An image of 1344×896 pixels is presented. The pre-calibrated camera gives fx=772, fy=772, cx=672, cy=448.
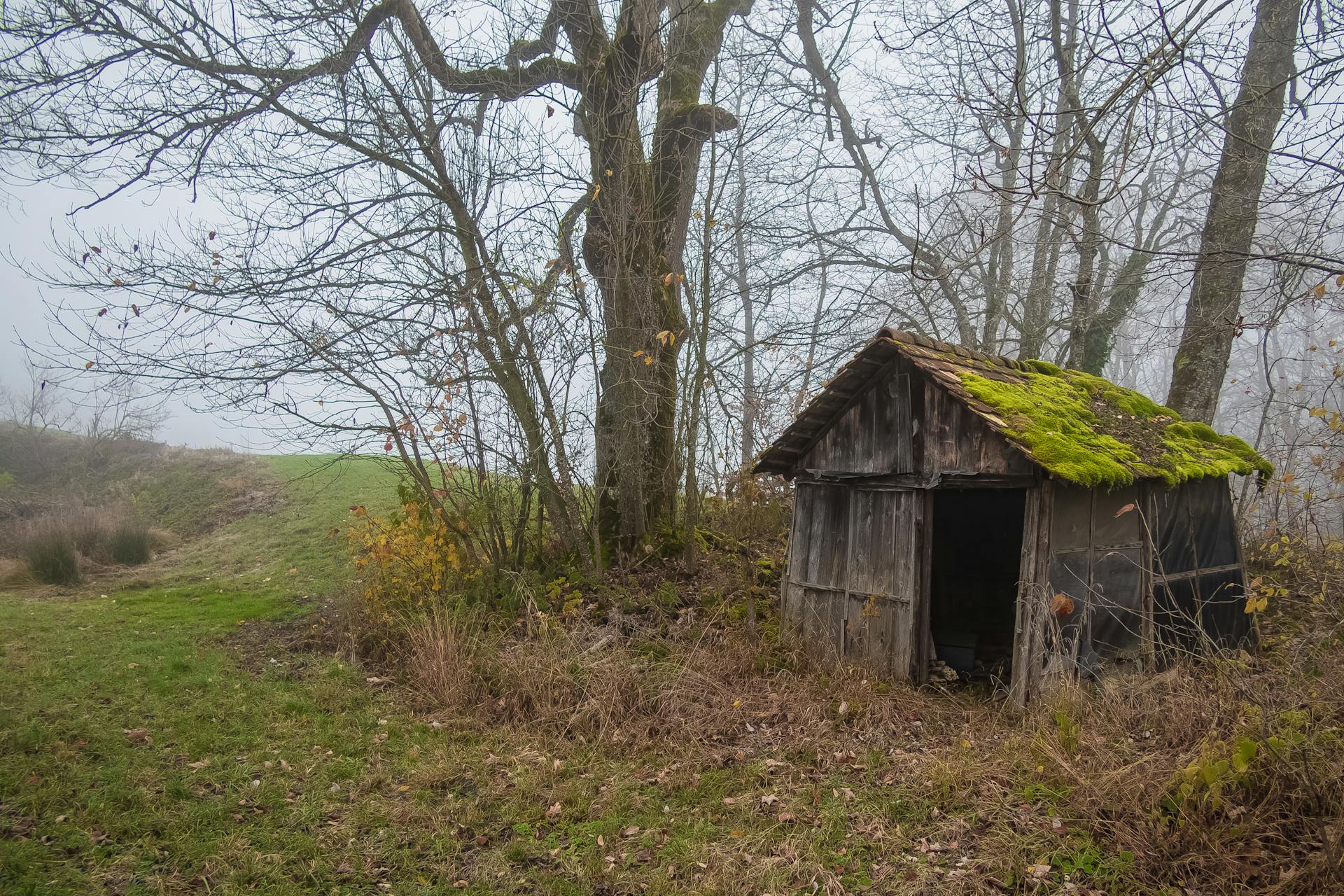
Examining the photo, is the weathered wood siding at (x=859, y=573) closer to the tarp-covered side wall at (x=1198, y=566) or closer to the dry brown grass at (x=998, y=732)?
the dry brown grass at (x=998, y=732)

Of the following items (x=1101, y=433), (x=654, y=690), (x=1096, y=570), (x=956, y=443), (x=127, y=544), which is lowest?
(x=654, y=690)

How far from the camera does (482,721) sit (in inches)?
264

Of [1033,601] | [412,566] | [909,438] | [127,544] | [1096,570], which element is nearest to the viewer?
[1033,601]

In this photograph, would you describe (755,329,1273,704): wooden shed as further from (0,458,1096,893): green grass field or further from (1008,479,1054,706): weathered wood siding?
(0,458,1096,893): green grass field

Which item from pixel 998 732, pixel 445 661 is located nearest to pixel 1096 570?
pixel 998 732

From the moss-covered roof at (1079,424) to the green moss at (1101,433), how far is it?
0.04 feet

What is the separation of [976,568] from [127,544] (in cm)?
1434

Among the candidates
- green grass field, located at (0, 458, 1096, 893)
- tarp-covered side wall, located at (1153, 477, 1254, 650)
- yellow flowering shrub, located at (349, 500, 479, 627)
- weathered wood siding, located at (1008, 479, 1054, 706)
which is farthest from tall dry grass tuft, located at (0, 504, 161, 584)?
tarp-covered side wall, located at (1153, 477, 1254, 650)

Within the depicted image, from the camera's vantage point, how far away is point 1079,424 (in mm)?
7016

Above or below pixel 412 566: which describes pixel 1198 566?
above

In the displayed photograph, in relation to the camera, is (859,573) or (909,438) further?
(859,573)

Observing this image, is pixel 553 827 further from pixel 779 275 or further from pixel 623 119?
pixel 779 275

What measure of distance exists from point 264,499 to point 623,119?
13.1 metres

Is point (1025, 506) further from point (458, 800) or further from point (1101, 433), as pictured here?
point (458, 800)
